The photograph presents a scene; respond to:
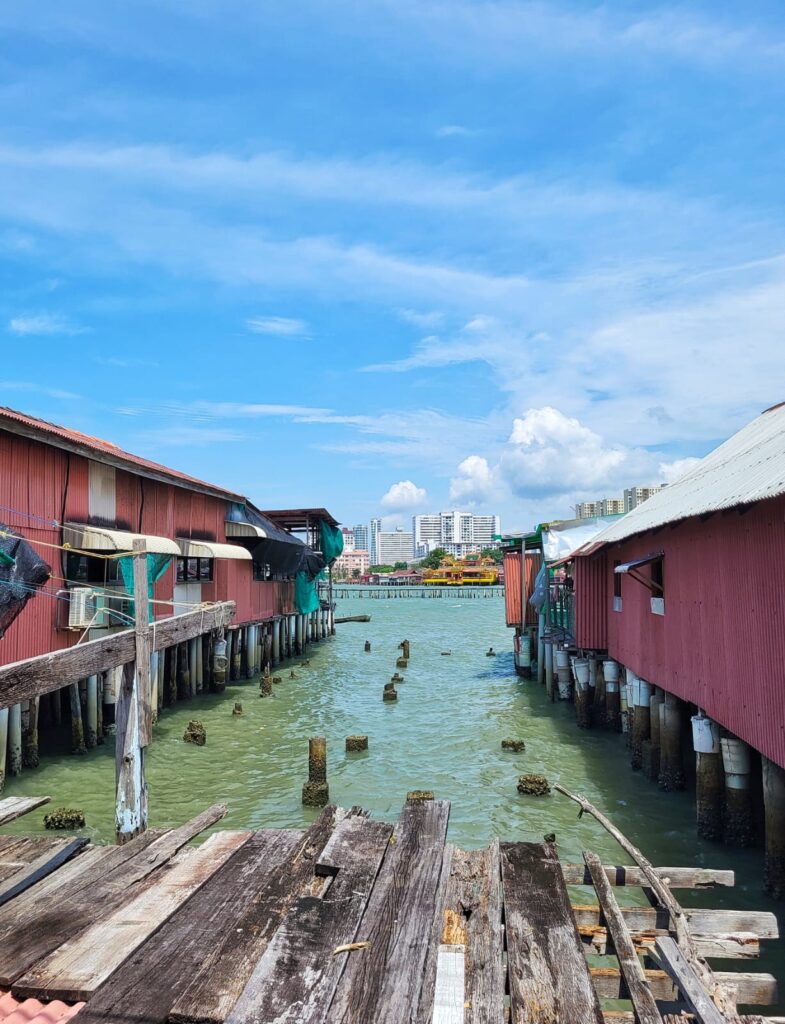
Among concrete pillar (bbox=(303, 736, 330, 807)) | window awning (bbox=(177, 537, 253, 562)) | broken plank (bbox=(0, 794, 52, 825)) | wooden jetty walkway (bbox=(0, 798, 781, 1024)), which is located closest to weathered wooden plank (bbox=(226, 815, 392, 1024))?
wooden jetty walkway (bbox=(0, 798, 781, 1024))

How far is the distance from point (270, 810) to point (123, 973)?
8.64m

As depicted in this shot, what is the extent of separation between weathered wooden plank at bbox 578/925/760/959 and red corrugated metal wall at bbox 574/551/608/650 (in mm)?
13551

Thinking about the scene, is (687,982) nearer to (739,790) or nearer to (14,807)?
A: (14,807)

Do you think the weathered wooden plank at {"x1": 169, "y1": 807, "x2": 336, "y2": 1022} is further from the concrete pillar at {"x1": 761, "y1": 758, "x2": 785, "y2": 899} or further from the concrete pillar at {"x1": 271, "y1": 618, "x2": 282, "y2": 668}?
the concrete pillar at {"x1": 271, "y1": 618, "x2": 282, "y2": 668}

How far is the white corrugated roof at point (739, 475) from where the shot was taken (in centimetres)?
748

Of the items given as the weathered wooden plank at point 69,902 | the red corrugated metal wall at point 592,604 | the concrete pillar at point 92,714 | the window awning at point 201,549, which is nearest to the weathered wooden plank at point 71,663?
the weathered wooden plank at point 69,902

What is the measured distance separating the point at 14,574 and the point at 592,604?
528 inches

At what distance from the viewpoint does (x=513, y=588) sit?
90.0 feet

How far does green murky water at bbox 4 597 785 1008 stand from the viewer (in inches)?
399

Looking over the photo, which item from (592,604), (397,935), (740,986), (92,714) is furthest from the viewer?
(592,604)

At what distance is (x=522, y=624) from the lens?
1039 inches

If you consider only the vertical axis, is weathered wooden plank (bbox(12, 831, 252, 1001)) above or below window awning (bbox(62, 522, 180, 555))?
below

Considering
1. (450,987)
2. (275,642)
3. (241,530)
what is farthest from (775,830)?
(275,642)

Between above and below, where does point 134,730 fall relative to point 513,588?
below
